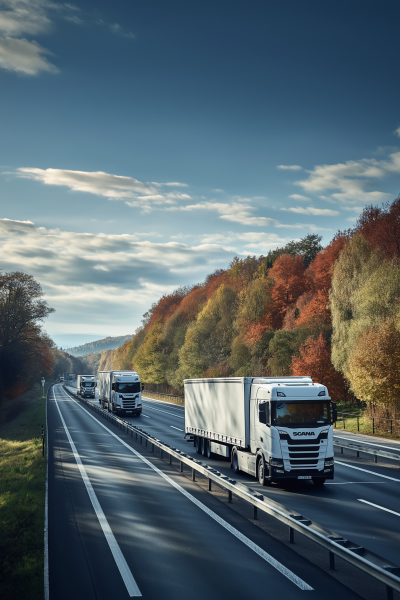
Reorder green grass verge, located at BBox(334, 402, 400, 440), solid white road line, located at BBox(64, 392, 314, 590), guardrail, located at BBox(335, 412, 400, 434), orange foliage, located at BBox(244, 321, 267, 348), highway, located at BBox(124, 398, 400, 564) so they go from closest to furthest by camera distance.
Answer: solid white road line, located at BBox(64, 392, 314, 590) < highway, located at BBox(124, 398, 400, 564) < green grass verge, located at BBox(334, 402, 400, 440) < guardrail, located at BBox(335, 412, 400, 434) < orange foliage, located at BBox(244, 321, 267, 348)

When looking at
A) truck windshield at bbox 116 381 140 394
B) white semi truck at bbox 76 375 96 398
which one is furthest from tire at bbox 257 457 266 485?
white semi truck at bbox 76 375 96 398

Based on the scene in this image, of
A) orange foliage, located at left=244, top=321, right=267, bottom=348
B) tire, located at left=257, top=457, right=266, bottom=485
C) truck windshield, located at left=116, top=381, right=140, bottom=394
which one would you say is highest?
orange foliage, located at left=244, top=321, right=267, bottom=348

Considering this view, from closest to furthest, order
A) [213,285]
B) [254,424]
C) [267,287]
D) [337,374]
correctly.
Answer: [254,424] < [337,374] < [267,287] < [213,285]

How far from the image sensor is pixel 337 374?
4556 cm

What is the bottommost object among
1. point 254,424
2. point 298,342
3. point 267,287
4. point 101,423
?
point 101,423

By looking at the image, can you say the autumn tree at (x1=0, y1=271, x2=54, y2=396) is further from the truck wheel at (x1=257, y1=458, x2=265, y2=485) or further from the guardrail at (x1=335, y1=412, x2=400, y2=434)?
the truck wheel at (x1=257, y1=458, x2=265, y2=485)

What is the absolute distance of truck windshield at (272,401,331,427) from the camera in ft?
52.2

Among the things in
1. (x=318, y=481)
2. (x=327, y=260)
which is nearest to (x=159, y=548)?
(x=318, y=481)

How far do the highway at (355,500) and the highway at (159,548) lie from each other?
5.59 feet

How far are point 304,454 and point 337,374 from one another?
31108 millimetres

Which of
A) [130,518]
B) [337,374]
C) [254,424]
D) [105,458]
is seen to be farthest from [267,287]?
[130,518]

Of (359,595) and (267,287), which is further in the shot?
(267,287)

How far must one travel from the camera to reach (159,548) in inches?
406

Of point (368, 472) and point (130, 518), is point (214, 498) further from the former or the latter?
point (368, 472)
